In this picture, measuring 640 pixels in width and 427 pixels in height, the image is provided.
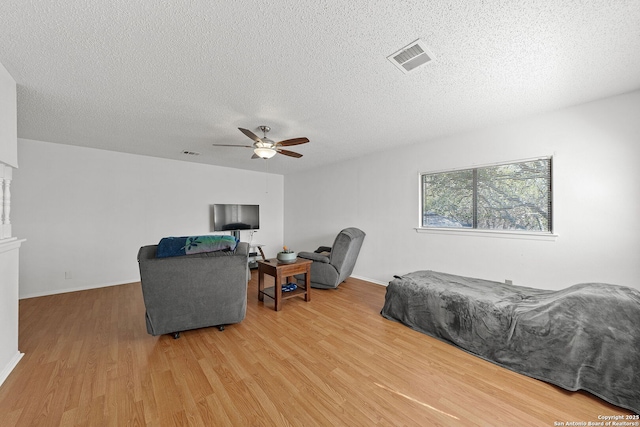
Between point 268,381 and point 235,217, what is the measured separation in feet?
14.1

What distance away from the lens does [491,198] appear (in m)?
3.22

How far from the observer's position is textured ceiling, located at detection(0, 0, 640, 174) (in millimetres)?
1372

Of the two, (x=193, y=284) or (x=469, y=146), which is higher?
(x=469, y=146)

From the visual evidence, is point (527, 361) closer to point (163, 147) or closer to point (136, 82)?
point (136, 82)

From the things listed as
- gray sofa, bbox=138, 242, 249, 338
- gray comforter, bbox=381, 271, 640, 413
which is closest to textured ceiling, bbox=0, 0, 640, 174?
gray sofa, bbox=138, 242, 249, 338

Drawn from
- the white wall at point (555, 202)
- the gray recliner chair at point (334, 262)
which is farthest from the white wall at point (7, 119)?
the white wall at point (555, 202)

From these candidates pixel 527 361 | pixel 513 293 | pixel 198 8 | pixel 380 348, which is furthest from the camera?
pixel 513 293

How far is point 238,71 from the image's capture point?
192 centimetres

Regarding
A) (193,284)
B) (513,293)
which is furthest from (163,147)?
(513,293)

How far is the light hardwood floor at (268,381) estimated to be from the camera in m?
1.46

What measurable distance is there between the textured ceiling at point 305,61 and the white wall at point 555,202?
27 cm

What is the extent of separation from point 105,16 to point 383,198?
3936 millimetres

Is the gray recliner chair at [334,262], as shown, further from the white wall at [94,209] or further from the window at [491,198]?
the white wall at [94,209]

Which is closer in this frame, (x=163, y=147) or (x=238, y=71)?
(x=238, y=71)
